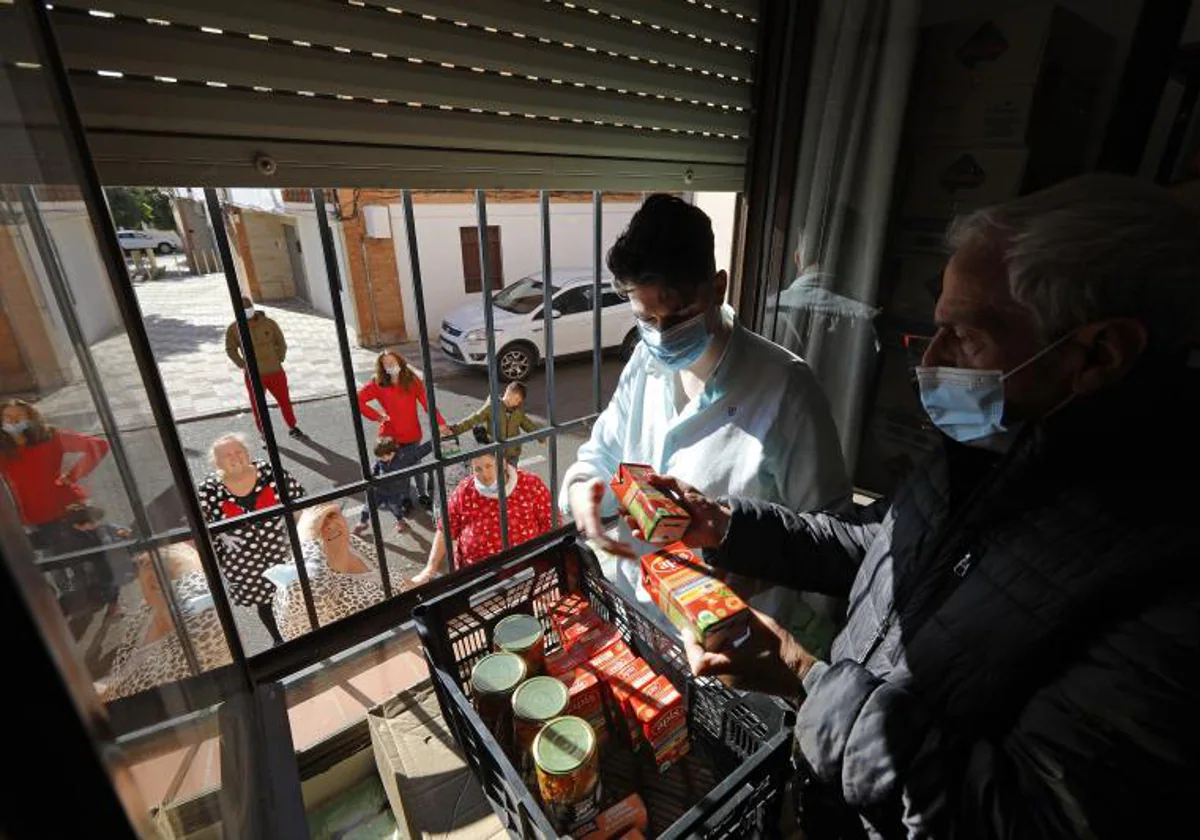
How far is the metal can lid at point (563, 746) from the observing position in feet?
3.16

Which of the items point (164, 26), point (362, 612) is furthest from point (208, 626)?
point (164, 26)

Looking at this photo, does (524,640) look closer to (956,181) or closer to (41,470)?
(41,470)

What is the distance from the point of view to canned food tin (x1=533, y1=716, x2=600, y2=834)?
0.96 m

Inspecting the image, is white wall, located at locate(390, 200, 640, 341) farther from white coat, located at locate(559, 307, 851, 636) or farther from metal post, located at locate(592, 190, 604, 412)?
white coat, located at locate(559, 307, 851, 636)

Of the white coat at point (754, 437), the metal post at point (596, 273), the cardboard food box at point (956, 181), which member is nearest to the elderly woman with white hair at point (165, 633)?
the white coat at point (754, 437)

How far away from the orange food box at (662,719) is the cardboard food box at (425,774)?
1.26 ft

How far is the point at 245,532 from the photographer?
8.29ft

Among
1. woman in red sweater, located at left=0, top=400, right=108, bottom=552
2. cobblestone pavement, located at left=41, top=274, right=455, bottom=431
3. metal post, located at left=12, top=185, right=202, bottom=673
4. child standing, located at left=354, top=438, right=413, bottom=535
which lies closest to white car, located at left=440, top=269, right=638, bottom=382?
cobblestone pavement, located at left=41, top=274, right=455, bottom=431

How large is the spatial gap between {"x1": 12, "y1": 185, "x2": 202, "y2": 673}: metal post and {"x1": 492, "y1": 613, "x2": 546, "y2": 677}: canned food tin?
0.63 m

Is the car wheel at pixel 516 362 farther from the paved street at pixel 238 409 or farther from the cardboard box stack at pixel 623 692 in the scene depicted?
the cardboard box stack at pixel 623 692

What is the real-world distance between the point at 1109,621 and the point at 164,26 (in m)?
1.72

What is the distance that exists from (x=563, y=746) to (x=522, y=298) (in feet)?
28.0

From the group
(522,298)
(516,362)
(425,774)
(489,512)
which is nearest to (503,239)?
(522,298)

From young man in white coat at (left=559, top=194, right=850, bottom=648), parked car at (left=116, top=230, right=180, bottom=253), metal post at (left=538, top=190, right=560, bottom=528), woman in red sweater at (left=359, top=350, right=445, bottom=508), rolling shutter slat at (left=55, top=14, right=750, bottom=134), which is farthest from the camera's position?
parked car at (left=116, top=230, right=180, bottom=253)
